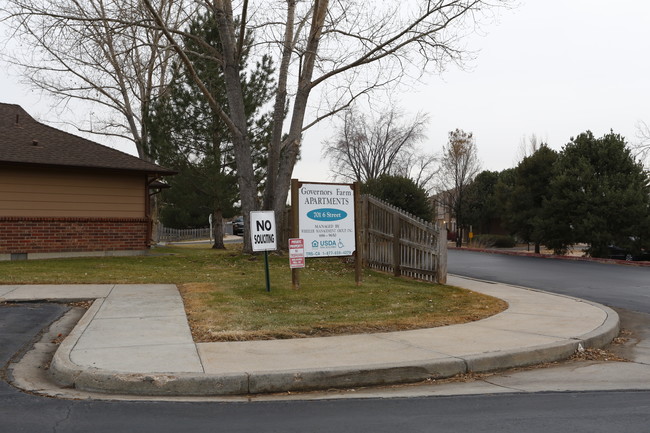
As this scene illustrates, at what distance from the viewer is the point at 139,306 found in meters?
9.91

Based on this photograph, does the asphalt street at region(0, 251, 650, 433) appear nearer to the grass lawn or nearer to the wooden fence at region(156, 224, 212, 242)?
the grass lawn

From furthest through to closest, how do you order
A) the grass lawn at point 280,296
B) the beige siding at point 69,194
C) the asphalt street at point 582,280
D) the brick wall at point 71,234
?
the beige siding at point 69,194
the brick wall at point 71,234
the asphalt street at point 582,280
the grass lawn at point 280,296

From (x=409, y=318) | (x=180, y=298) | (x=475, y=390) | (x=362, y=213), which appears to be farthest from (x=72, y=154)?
(x=475, y=390)

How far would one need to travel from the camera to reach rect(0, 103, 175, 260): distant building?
736 inches

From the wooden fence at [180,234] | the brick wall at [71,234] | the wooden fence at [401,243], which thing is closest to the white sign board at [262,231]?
the wooden fence at [401,243]

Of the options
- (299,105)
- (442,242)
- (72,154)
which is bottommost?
(442,242)

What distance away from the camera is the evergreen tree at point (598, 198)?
28656 millimetres

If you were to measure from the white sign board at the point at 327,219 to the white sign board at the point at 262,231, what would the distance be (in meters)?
1.05

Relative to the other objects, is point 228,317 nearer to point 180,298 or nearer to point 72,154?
point 180,298

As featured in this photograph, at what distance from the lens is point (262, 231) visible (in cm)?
1099

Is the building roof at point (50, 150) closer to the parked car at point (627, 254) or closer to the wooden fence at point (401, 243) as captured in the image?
the wooden fence at point (401, 243)

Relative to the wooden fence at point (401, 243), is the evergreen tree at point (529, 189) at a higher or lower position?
higher

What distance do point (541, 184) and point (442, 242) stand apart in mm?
26308

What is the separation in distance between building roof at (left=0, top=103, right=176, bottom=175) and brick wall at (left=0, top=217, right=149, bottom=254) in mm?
1772
